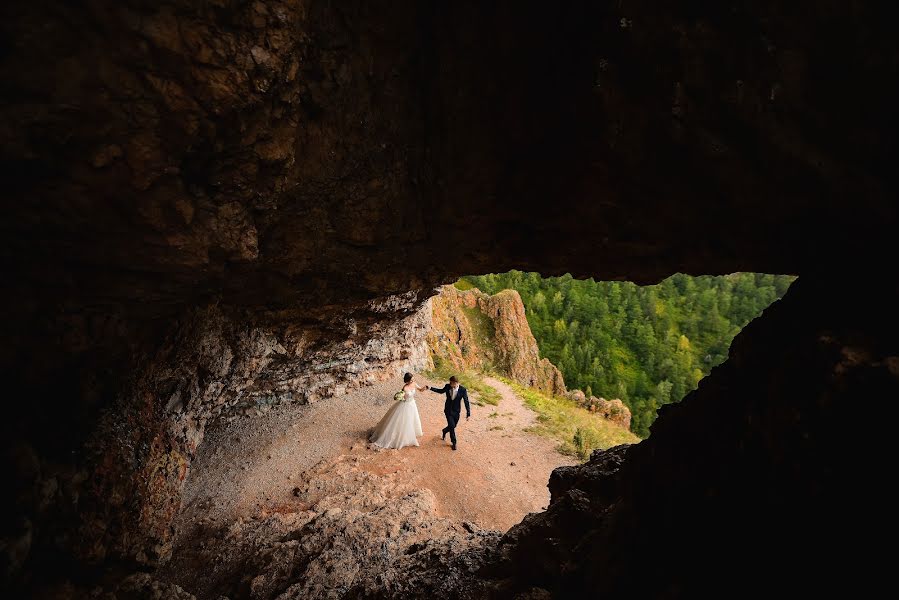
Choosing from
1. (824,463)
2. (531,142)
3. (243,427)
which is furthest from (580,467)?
(243,427)

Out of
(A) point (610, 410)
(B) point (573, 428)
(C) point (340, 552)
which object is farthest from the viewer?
(A) point (610, 410)

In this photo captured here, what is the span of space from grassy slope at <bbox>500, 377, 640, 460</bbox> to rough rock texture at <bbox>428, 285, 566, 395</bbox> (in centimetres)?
453

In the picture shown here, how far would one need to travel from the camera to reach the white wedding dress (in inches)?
418

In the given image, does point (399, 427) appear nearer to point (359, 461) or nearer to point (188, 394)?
point (359, 461)

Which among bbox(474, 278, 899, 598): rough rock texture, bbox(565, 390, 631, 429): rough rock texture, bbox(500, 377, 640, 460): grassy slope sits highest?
bbox(474, 278, 899, 598): rough rock texture

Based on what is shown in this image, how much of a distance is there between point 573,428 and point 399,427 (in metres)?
6.33

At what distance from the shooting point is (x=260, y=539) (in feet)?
23.0

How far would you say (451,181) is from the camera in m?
5.44

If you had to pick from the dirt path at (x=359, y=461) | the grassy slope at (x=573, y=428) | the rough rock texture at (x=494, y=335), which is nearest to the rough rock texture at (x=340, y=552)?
the dirt path at (x=359, y=461)

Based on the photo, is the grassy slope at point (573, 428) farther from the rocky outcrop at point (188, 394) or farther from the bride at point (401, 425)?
the rocky outcrop at point (188, 394)

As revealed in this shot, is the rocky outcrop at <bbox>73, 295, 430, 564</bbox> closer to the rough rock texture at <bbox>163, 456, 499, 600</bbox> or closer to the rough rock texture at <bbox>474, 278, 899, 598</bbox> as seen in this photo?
the rough rock texture at <bbox>163, 456, 499, 600</bbox>

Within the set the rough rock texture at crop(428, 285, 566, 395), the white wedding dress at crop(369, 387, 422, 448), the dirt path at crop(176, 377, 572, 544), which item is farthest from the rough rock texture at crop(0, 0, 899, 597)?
the rough rock texture at crop(428, 285, 566, 395)

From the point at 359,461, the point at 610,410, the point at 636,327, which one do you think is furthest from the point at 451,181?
the point at 636,327

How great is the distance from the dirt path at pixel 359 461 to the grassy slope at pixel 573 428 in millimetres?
579
